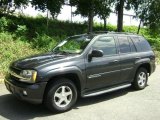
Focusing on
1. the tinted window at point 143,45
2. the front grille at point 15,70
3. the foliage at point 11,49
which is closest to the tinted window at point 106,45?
the tinted window at point 143,45

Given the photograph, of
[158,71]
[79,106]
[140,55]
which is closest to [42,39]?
[158,71]

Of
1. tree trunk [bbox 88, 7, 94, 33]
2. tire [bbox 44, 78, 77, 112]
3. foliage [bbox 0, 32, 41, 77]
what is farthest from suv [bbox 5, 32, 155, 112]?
tree trunk [bbox 88, 7, 94, 33]

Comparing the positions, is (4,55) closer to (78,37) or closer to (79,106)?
(78,37)

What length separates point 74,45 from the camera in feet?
23.6

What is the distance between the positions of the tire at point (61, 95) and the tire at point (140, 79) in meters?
2.54

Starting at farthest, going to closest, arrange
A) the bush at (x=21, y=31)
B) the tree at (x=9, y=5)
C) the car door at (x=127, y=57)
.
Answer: the tree at (x=9, y=5)
the bush at (x=21, y=31)
the car door at (x=127, y=57)

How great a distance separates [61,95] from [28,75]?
86 centimetres

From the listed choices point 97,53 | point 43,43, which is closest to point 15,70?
point 97,53

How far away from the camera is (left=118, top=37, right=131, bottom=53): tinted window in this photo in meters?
7.73

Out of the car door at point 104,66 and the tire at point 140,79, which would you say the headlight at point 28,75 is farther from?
the tire at point 140,79

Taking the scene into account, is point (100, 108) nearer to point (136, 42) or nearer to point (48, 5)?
point (136, 42)

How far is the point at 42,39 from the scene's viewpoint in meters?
13.5

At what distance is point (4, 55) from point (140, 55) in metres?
5.51

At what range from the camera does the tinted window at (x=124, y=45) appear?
7.73m
